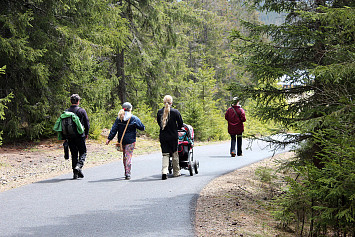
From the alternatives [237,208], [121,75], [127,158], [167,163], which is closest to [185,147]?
[167,163]

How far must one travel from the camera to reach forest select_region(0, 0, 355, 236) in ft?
16.4

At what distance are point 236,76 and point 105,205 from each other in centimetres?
448

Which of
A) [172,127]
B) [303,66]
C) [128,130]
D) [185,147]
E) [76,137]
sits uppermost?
[303,66]

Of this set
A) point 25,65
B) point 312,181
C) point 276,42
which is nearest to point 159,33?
point 25,65

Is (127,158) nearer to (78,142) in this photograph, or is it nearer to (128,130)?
(128,130)

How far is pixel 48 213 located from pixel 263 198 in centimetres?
450

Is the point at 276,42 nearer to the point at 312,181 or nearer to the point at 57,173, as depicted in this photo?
the point at 312,181

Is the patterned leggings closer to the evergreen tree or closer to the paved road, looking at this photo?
the paved road

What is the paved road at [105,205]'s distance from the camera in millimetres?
5889

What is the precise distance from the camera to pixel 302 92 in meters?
8.25

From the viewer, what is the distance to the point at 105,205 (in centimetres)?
746

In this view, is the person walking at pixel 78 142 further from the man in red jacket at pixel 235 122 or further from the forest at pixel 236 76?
the man in red jacket at pixel 235 122

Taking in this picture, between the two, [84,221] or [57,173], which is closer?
[84,221]

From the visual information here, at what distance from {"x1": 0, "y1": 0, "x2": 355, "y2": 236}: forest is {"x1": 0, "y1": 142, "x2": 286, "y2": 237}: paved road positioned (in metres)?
1.89
